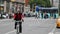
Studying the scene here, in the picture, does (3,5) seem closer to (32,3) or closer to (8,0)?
(8,0)

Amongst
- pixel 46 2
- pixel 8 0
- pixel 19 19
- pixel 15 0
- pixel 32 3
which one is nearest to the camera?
pixel 19 19

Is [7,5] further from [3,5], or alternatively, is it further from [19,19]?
[19,19]

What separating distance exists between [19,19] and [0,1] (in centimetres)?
6432

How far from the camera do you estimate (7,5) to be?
281 ft

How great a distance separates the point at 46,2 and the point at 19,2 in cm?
2795

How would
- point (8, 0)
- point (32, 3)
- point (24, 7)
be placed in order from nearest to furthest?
point (8, 0) → point (24, 7) → point (32, 3)

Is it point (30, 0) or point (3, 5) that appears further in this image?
point (30, 0)

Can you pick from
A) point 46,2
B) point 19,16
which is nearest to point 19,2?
point 46,2

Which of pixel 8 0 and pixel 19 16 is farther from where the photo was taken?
pixel 8 0

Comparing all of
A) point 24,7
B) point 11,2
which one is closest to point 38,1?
point 24,7

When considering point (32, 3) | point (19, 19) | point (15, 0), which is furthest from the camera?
point (32, 3)

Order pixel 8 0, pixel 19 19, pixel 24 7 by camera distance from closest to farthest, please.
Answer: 1. pixel 19 19
2. pixel 8 0
3. pixel 24 7

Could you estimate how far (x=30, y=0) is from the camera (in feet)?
387

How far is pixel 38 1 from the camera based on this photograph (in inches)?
4653
